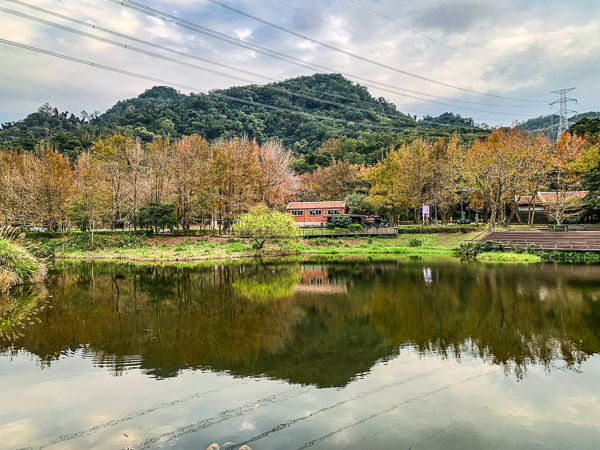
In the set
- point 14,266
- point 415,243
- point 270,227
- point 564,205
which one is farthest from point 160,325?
point 564,205

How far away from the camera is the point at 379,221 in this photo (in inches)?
2175

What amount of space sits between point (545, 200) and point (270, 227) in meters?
33.0

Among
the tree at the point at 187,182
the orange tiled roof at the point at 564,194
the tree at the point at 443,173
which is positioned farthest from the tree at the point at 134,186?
the orange tiled roof at the point at 564,194

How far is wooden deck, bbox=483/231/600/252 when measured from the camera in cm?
2595

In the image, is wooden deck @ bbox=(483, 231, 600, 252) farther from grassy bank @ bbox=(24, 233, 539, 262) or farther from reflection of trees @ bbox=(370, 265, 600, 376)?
reflection of trees @ bbox=(370, 265, 600, 376)

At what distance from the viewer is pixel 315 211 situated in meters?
51.1

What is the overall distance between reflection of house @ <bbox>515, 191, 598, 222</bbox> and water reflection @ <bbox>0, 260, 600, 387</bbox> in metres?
20.7

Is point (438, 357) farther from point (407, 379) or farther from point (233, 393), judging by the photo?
point (233, 393)

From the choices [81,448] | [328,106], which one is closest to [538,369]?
[81,448]

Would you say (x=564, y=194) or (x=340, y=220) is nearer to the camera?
(x=564, y=194)

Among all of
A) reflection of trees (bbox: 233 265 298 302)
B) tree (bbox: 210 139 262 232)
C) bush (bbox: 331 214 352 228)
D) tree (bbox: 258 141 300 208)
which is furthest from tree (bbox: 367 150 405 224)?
reflection of trees (bbox: 233 265 298 302)

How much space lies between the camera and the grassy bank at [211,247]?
1171 inches

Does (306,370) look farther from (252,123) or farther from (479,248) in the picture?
(252,123)

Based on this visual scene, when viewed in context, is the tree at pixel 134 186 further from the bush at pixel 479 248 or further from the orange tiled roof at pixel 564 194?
the orange tiled roof at pixel 564 194
